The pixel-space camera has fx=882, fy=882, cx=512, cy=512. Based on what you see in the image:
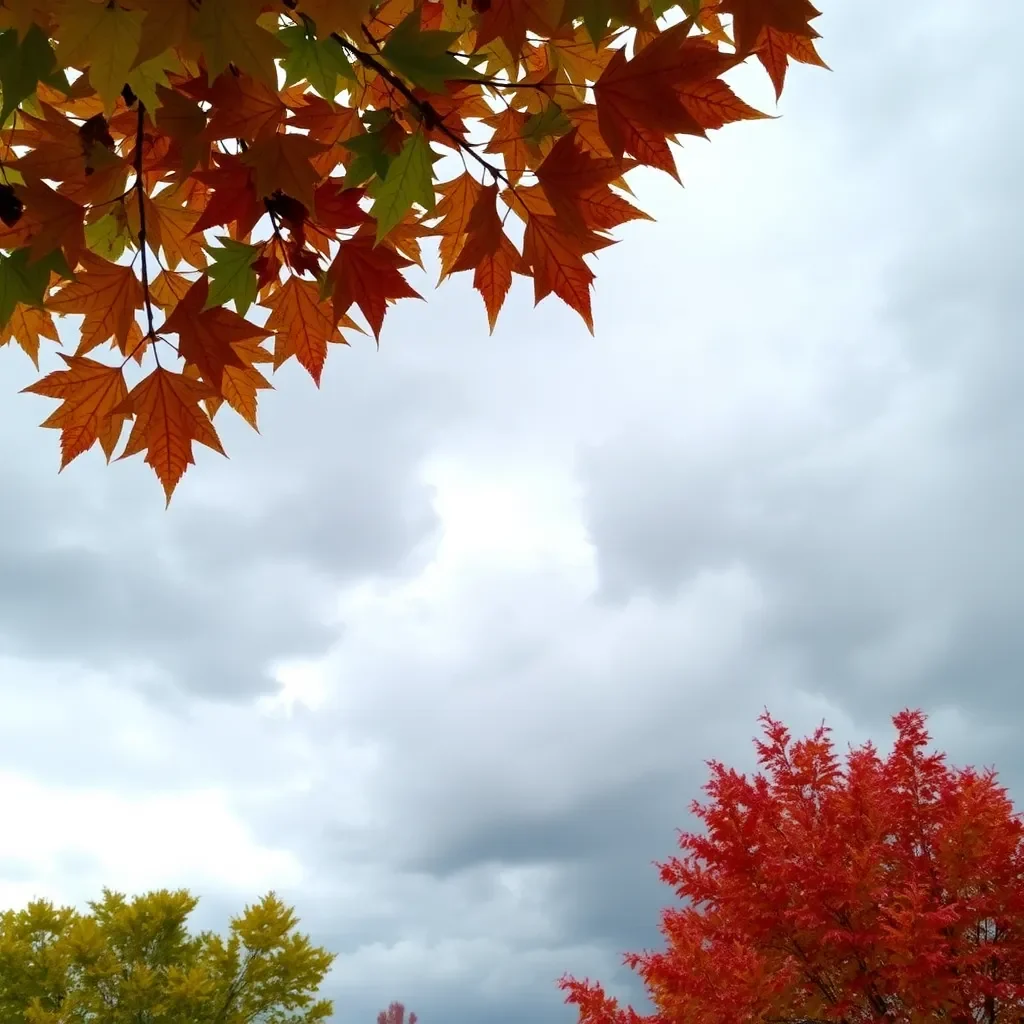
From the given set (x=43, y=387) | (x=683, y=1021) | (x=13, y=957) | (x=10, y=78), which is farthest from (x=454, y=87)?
(x=13, y=957)

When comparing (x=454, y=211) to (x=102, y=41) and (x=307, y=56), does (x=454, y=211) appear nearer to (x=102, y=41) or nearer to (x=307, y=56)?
(x=307, y=56)

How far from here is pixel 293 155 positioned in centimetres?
141

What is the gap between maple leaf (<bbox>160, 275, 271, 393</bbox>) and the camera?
1.63m

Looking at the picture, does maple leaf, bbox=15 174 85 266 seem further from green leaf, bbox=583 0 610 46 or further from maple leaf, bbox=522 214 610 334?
green leaf, bbox=583 0 610 46

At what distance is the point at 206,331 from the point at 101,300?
1.00 ft

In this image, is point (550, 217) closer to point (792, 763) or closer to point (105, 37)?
point (105, 37)

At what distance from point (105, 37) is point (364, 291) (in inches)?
22.5

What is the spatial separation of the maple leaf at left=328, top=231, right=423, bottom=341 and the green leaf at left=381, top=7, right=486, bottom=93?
0.34 meters

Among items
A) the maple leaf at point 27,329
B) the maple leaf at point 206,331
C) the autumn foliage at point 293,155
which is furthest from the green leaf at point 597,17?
the maple leaf at point 27,329

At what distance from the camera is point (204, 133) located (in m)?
1.50

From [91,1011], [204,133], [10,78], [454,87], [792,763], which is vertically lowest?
[91,1011]

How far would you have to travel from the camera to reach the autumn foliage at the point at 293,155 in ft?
4.18

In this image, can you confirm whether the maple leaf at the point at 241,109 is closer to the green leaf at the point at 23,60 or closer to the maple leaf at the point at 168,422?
the green leaf at the point at 23,60

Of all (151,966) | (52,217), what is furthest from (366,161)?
(151,966)
